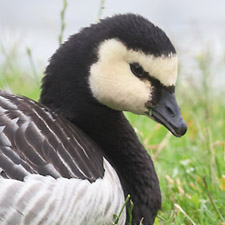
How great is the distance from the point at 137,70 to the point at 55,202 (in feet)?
2.99

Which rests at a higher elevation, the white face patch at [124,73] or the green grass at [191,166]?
the white face patch at [124,73]

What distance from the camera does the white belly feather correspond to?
3.02 meters

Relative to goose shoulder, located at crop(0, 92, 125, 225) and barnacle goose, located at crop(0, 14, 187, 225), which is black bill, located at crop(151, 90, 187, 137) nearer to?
barnacle goose, located at crop(0, 14, 187, 225)

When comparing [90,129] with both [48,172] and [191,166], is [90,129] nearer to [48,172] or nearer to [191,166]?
[48,172]

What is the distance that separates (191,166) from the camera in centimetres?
466

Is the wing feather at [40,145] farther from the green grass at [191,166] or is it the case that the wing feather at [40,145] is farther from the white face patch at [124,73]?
the green grass at [191,166]

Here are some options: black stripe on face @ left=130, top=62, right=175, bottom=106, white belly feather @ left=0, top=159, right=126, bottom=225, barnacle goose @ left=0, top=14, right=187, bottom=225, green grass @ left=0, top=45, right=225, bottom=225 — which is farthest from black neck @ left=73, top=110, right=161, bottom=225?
white belly feather @ left=0, top=159, right=126, bottom=225

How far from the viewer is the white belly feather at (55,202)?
3.02 m

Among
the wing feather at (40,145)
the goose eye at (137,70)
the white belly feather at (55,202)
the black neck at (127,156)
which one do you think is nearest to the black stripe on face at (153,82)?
the goose eye at (137,70)

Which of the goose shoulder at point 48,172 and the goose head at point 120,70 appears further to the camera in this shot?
the goose head at point 120,70

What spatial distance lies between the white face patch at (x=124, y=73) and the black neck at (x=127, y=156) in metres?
0.21

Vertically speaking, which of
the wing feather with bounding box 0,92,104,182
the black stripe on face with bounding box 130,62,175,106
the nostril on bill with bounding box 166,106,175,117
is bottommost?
the wing feather with bounding box 0,92,104,182

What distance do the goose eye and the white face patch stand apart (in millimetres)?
18

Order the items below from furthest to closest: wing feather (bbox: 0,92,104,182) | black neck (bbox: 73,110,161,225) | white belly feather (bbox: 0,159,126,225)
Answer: black neck (bbox: 73,110,161,225) → wing feather (bbox: 0,92,104,182) → white belly feather (bbox: 0,159,126,225)
